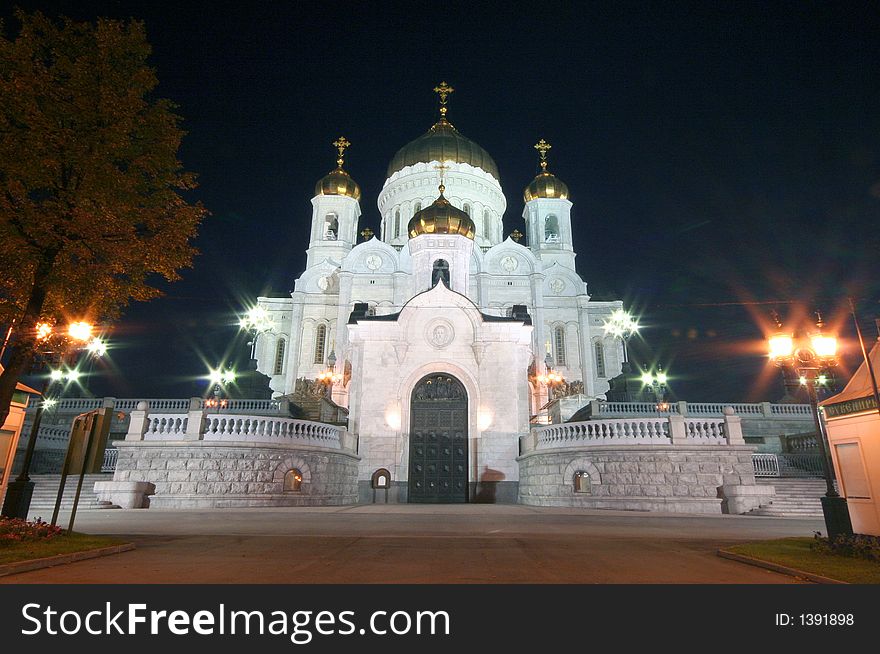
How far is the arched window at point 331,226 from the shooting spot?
4881 centimetres

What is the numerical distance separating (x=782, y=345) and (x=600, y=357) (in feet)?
123

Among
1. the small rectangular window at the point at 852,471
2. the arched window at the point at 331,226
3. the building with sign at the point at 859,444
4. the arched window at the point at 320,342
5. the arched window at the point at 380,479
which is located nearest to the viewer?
the building with sign at the point at 859,444

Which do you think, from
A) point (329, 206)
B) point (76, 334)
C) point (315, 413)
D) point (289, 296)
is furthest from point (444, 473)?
point (329, 206)

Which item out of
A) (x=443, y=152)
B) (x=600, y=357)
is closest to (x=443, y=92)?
(x=443, y=152)

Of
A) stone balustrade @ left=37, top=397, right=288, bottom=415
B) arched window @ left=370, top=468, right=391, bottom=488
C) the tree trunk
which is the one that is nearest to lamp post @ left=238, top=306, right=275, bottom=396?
stone balustrade @ left=37, top=397, right=288, bottom=415

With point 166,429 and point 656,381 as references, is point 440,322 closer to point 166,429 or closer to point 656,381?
point 166,429

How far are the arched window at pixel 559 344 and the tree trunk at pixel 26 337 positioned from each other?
39.2 metres

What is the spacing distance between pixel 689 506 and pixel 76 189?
18.3 m

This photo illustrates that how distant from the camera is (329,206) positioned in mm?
49562

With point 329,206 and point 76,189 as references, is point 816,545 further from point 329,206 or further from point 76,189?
point 329,206

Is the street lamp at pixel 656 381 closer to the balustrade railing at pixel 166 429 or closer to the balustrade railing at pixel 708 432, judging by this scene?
the balustrade railing at pixel 708 432

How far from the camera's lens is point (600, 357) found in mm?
45406

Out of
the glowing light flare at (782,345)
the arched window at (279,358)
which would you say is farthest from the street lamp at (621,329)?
the glowing light flare at (782,345)

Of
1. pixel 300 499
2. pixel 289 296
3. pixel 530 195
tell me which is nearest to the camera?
pixel 300 499
